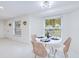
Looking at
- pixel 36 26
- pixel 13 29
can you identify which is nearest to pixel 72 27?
pixel 36 26

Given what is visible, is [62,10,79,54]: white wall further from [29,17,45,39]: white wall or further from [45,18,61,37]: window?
[29,17,45,39]: white wall

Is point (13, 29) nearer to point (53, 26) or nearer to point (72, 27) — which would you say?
point (53, 26)

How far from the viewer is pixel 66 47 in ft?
13.2

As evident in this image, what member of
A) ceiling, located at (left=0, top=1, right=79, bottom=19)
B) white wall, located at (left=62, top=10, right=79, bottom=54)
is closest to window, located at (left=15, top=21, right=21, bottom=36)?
ceiling, located at (left=0, top=1, right=79, bottom=19)

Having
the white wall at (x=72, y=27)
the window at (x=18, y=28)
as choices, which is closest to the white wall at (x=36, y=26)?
the window at (x=18, y=28)

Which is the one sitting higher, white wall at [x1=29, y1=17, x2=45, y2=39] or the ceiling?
the ceiling

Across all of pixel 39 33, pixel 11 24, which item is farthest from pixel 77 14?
pixel 11 24

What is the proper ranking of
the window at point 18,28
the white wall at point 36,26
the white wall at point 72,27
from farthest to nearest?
the window at point 18,28 < the white wall at point 36,26 < the white wall at point 72,27

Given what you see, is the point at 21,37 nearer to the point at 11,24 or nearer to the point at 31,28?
the point at 31,28

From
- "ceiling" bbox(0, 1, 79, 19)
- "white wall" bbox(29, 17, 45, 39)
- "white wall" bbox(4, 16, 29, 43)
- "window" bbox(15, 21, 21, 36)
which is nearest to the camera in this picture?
"ceiling" bbox(0, 1, 79, 19)

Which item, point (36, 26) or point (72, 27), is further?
point (36, 26)

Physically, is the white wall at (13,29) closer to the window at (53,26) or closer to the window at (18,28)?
the window at (18,28)

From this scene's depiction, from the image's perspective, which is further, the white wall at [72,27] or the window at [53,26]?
the window at [53,26]

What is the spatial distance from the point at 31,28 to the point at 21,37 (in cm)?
149
